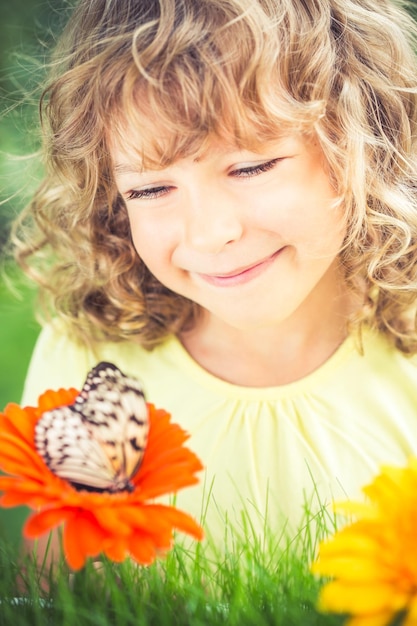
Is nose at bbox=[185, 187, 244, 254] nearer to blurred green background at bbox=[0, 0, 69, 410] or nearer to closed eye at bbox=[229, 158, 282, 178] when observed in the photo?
closed eye at bbox=[229, 158, 282, 178]

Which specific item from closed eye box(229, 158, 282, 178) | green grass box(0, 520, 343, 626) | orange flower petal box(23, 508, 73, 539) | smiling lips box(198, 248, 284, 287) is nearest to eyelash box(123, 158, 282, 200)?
closed eye box(229, 158, 282, 178)

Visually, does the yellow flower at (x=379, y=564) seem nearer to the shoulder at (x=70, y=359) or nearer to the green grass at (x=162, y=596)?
the green grass at (x=162, y=596)

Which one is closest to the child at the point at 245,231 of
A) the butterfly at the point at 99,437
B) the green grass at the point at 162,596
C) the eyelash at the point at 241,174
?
the eyelash at the point at 241,174

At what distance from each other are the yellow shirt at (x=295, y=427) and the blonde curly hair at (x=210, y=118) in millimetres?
69

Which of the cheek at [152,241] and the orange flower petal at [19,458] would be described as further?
the cheek at [152,241]

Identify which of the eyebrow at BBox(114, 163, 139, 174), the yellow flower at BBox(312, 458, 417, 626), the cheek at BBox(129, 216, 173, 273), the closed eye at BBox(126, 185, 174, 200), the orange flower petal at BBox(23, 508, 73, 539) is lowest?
the yellow flower at BBox(312, 458, 417, 626)

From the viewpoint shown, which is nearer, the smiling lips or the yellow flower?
the yellow flower

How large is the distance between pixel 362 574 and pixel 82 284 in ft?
3.28

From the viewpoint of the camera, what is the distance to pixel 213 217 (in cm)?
92

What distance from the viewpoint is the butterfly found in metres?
0.51

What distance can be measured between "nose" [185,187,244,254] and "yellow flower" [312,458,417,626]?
50 centimetres

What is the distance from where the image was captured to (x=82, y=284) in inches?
53.9

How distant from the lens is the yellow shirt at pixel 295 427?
1.16m

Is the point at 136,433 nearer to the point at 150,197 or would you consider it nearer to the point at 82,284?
the point at 150,197
